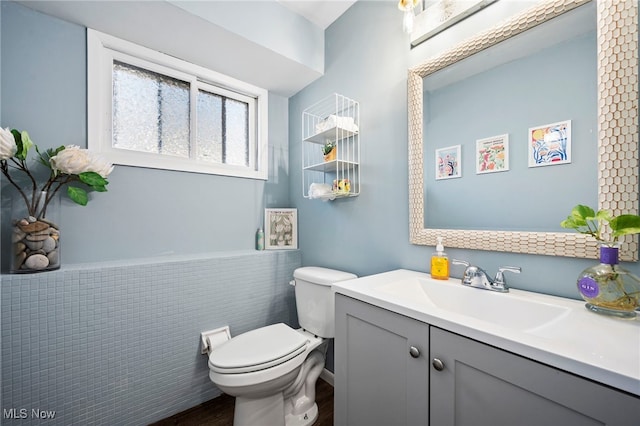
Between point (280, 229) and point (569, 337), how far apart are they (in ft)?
5.52

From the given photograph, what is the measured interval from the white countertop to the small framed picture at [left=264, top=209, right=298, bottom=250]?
1191 mm

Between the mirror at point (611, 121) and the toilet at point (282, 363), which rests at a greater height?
the mirror at point (611, 121)

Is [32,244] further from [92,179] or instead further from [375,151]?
[375,151]

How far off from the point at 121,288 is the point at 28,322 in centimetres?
33

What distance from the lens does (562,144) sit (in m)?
0.86

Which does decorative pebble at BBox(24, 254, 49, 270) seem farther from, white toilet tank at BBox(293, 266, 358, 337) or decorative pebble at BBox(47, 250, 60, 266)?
white toilet tank at BBox(293, 266, 358, 337)

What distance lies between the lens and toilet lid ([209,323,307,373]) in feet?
3.77

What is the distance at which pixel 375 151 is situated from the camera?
148cm

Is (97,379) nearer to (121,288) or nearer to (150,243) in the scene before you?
(121,288)

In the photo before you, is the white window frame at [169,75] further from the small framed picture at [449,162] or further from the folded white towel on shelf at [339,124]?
the small framed picture at [449,162]

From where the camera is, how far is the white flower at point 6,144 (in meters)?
1.03

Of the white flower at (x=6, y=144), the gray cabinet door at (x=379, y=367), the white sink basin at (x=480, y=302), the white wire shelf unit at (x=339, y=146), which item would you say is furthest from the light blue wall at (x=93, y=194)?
the white sink basin at (x=480, y=302)

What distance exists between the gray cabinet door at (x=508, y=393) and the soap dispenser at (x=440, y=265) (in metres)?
0.42

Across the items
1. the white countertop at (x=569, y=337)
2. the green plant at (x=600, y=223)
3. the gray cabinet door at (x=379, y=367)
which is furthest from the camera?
the gray cabinet door at (x=379, y=367)
